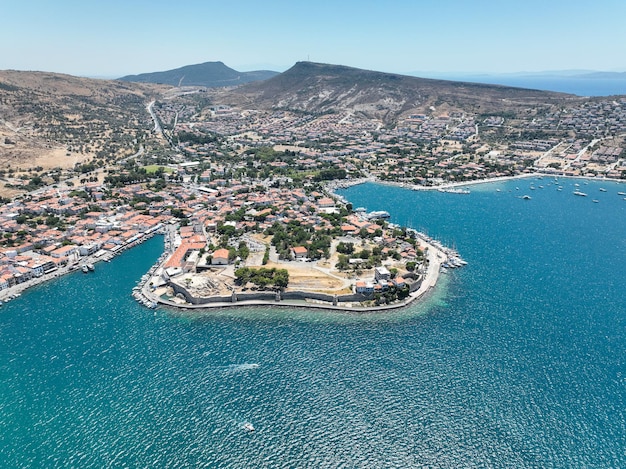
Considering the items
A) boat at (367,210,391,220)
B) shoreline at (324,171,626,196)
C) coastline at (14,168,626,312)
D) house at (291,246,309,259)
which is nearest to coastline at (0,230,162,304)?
coastline at (14,168,626,312)

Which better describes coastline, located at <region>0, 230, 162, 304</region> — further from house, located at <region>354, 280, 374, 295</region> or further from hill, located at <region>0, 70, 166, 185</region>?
hill, located at <region>0, 70, 166, 185</region>

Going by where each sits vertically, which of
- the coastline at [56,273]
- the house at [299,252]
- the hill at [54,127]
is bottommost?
the coastline at [56,273]

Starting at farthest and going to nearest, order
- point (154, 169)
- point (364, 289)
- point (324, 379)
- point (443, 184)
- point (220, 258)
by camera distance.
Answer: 1. point (154, 169)
2. point (443, 184)
3. point (220, 258)
4. point (364, 289)
5. point (324, 379)

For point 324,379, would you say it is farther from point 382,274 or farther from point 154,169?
point 154,169

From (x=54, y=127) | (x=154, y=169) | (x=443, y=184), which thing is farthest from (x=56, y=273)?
(x=54, y=127)

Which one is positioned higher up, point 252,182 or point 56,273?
point 252,182

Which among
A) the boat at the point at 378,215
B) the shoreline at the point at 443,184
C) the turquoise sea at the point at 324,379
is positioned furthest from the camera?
the shoreline at the point at 443,184

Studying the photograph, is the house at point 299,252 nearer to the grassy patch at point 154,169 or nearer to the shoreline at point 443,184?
the shoreline at point 443,184

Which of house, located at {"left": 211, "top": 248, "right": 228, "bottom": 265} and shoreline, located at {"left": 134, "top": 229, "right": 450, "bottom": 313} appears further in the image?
house, located at {"left": 211, "top": 248, "right": 228, "bottom": 265}

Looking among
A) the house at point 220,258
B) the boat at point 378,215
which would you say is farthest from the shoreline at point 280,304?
the boat at point 378,215

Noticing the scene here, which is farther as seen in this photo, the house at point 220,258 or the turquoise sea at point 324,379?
the house at point 220,258
